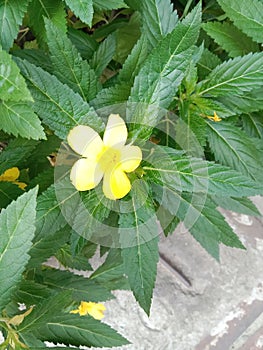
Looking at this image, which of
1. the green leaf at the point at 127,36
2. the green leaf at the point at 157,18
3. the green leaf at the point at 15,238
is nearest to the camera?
the green leaf at the point at 15,238

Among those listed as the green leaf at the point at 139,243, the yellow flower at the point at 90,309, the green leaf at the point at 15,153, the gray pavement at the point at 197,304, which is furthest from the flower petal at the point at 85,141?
the gray pavement at the point at 197,304

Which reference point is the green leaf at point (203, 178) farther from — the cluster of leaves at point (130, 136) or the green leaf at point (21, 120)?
the green leaf at point (21, 120)

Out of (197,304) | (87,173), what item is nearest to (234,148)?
(87,173)

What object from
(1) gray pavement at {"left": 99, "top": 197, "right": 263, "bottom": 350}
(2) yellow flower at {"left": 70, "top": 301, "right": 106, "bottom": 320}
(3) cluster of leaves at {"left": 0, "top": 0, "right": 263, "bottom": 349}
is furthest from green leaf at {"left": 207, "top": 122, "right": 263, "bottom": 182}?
(1) gray pavement at {"left": 99, "top": 197, "right": 263, "bottom": 350}

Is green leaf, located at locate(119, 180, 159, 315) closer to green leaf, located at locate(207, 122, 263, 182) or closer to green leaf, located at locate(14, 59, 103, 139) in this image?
green leaf, located at locate(14, 59, 103, 139)

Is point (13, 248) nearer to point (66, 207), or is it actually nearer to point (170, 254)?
point (66, 207)

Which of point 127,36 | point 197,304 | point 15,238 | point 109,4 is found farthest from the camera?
point 197,304

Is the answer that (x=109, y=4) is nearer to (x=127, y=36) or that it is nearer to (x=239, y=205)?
(x=127, y=36)
